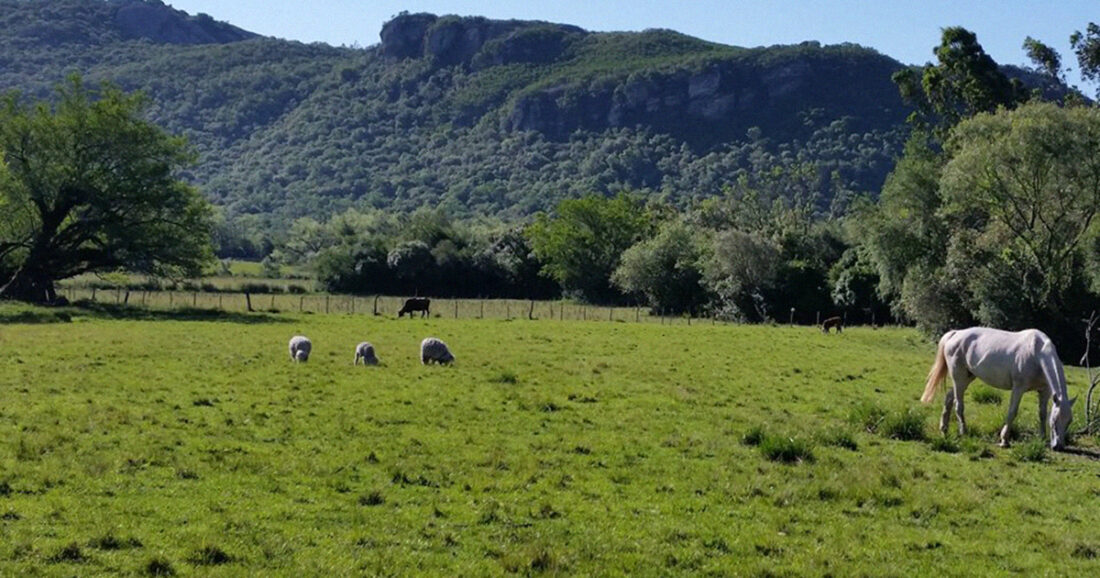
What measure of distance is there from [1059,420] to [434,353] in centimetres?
1669

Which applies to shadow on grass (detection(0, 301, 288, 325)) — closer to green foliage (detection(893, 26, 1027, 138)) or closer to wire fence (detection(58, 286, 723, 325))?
wire fence (detection(58, 286, 723, 325))

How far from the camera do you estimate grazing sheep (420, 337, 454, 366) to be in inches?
1124

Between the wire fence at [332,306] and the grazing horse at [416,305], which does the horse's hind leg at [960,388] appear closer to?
the wire fence at [332,306]

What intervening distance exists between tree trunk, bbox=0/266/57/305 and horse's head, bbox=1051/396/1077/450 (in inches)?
1904

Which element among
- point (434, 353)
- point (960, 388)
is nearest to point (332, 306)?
point (434, 353)

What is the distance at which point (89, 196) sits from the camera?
173 ft

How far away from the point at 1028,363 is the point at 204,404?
1517 centimetres

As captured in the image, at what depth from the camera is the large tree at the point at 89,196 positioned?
5209 centimetres

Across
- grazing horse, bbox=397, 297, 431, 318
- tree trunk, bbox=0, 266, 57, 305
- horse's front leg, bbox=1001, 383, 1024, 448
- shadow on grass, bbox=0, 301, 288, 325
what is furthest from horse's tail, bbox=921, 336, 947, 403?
tree trunk, bbox=0, 266, 57, 305

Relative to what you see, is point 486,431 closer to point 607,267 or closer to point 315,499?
point 315,499

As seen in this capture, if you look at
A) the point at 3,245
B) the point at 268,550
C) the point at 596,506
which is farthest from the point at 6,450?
the point at 3,245

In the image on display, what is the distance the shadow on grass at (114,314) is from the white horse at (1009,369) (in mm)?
33991

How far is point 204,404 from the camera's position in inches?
781

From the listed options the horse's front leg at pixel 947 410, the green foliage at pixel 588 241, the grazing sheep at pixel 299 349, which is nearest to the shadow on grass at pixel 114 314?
the grazing sheep at pixel 299 349
